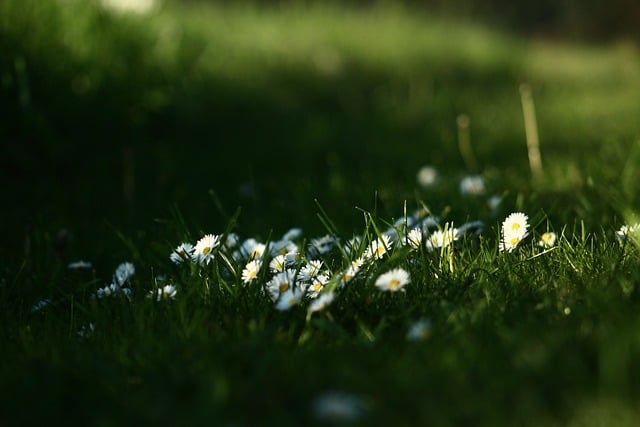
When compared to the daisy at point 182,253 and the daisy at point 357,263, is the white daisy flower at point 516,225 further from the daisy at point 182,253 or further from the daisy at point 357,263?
the daisy at point 182,253

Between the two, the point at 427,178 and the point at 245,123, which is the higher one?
the point at 427,178

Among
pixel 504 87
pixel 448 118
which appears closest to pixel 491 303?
pixel 448 118

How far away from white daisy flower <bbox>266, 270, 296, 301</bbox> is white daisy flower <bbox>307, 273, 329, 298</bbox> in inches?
1.8

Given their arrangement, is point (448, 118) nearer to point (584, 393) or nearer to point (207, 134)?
point (207, 134)

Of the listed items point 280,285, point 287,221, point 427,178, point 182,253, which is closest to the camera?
point 280,285

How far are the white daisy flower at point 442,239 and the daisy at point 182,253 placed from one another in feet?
2.03

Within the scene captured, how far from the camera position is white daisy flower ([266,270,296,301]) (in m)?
1.62

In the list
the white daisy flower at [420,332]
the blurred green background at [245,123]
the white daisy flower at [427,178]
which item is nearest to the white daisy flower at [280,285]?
the white daisy flower at [420,332]

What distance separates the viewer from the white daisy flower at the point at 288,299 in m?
1.54

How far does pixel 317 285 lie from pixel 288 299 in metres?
0.11

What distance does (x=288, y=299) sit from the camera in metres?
1.55

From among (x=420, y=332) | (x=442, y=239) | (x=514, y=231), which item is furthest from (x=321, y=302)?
(x=514, y=231)

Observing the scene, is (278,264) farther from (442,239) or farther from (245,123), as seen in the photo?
(245,123)

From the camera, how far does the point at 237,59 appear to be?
18.5 feet
